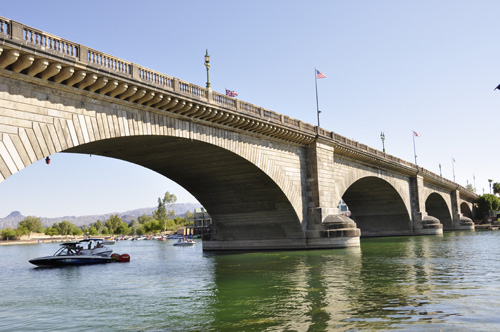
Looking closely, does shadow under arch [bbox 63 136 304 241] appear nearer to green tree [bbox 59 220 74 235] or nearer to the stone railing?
the stone railing

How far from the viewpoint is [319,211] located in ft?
121

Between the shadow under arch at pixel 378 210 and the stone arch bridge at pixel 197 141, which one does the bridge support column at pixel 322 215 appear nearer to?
the stone arch bridge at pixel 197 141

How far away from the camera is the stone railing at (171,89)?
653 inches

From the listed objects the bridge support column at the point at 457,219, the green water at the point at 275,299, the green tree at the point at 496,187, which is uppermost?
the green tree at the point at 496,187

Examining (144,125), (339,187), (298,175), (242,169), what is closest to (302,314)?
(144,125)

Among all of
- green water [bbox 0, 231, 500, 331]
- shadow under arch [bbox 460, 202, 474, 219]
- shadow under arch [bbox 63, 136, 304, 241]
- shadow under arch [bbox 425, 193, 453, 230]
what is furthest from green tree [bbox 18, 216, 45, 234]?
green water [bbox 0, 231, 500, 331]

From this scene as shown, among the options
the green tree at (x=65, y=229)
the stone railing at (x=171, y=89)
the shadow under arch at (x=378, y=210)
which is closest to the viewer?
the stone railing at (x=171, y=89)

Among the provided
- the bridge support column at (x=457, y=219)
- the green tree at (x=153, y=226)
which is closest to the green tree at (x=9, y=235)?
the green tree at (x=153, y=226)

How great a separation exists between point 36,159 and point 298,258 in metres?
19.5

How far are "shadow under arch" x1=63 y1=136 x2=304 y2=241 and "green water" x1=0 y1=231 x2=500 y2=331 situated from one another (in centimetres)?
766

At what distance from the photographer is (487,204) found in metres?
113

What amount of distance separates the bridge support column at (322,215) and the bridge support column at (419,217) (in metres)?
30.3

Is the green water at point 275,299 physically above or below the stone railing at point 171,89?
below

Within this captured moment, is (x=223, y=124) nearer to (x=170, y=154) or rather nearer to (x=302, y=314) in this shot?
(x=170, y=154)
